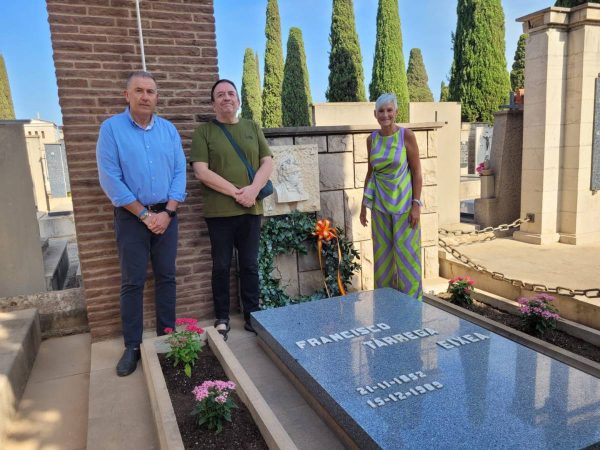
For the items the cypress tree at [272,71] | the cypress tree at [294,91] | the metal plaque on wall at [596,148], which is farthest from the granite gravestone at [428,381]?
the cypress tree at [272,71]

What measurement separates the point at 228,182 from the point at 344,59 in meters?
19.1

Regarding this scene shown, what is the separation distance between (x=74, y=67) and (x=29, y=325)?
6.85 ft

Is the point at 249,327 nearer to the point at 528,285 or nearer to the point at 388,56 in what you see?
the point at 528,285

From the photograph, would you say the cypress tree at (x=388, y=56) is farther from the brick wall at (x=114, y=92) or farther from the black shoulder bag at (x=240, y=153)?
the black shoulder bag at (x=240, y=153)

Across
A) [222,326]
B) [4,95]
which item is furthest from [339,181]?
[4,95]

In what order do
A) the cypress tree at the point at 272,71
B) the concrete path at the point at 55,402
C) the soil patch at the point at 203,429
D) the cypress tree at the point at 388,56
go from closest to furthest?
the soil patch at the point at 203,429 < the concrete path at the point at 55,402 < the cypress tree at the point at 388,56 < the cypress tree at the point at 272,71

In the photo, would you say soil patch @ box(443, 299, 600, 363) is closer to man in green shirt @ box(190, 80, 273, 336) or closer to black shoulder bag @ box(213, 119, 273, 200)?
man in green shirt @ box(190, 80, 273, 336)

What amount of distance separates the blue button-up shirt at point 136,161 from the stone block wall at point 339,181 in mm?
1221

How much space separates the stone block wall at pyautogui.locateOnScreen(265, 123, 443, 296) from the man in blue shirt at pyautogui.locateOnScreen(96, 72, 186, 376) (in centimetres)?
126

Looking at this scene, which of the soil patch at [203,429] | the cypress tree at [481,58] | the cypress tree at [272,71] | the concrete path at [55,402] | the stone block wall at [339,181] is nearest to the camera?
the soil patch at [203,429]

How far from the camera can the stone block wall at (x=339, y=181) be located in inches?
180

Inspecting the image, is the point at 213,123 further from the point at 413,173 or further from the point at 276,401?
the point at 276,401

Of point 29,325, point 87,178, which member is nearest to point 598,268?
point 87,178

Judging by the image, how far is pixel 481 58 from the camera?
20.2 meters
